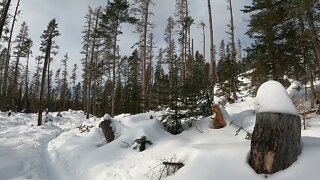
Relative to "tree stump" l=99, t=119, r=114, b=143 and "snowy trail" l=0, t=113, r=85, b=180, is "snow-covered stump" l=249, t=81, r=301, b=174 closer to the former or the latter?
"snowy trail" l=0, t=113, r=85, b=180

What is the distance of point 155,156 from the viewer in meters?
8.84

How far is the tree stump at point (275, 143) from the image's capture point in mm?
5828

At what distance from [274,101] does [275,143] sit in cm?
83

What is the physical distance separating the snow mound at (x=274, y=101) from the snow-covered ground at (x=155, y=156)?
0.91 m

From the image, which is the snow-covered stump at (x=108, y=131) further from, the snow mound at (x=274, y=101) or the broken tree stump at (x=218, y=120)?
the snow mound at (x=274, y=101)

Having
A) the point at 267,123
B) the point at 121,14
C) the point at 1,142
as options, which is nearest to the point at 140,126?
the point at 267,123

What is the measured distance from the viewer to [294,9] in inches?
566

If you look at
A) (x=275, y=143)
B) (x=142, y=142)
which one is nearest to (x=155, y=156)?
(x=142, y=142)

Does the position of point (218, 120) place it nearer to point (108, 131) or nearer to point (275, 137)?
point (108, 131)

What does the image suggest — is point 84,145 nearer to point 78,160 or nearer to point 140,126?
point 78,160

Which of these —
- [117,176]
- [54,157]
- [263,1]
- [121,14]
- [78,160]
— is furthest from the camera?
[121,14]

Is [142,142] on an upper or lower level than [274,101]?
lower

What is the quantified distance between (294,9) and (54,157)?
40.5 feet

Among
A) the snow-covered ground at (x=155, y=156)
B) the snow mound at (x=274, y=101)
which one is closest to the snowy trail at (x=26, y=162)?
the snow-covered ground at (x=155, y=156)
